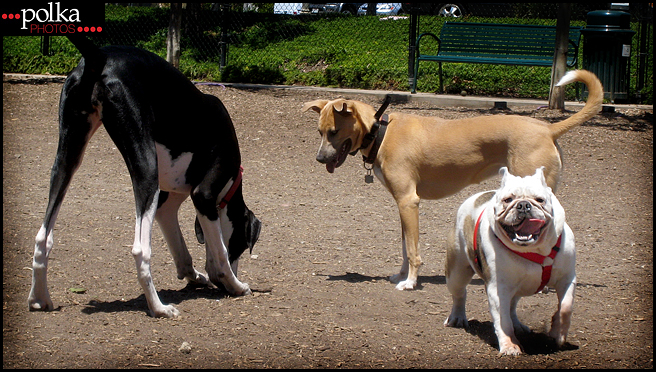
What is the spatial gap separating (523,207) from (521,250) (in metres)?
0.26

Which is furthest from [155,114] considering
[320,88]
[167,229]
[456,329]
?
[320,88]

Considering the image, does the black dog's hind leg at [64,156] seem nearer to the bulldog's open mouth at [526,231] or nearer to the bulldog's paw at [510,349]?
the bulldog's open mouth at [526,231]

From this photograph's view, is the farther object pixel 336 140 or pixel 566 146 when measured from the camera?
pixel 566 146

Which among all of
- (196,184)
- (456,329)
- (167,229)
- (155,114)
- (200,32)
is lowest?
(456,329)

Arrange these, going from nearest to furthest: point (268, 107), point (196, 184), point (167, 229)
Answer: point (196, 184)
point (167, 229)
point (268, 107)

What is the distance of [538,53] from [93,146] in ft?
26.1

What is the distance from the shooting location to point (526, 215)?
354 cm

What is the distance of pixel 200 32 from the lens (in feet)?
53.1

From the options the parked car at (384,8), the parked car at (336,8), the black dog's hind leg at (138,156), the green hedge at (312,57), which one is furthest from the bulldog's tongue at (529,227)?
the parked car at (336,8)

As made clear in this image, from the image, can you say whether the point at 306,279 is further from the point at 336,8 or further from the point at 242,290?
the point at 336,8

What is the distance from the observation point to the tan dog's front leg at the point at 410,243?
17.3 feet

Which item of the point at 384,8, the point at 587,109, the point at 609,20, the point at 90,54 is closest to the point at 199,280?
the point at 90,54

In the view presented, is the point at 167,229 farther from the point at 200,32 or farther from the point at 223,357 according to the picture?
the point at 200,32

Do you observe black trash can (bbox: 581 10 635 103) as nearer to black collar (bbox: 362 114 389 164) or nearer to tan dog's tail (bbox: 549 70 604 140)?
tan dog's tail (bbox: 549 70 604 140)
